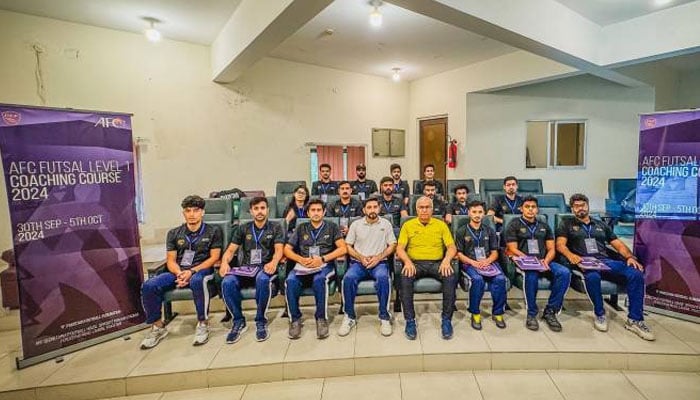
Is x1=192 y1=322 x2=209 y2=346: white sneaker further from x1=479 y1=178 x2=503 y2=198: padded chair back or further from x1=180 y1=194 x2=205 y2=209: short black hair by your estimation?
x1=479 y1=178 x2=503 y2=198: padded chair back

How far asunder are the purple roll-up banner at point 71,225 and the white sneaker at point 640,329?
390 centimetres

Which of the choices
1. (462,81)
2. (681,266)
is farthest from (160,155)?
(681,266)

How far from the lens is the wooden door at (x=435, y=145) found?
7.10 m

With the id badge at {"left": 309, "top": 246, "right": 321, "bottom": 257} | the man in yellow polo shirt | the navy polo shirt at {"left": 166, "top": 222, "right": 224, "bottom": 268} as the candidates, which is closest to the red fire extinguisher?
the man in yellow polo shirt

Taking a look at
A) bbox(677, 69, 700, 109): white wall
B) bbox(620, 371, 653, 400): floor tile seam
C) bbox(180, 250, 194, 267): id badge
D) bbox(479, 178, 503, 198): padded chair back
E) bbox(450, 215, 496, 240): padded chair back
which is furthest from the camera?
bbox(677, 69, 700, 109): white wall

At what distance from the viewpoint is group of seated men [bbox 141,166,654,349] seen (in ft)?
9.05

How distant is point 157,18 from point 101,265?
123 inches

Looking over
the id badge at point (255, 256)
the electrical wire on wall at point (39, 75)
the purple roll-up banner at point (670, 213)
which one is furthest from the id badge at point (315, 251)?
the electrical wire on wall at point (39, 75)

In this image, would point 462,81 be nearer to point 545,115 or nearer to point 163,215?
point 545,115

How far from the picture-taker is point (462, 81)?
21.4 ft

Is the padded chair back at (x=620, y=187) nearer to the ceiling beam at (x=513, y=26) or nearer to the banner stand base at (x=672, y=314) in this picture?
the ceiling beam at (x=513, y=26)

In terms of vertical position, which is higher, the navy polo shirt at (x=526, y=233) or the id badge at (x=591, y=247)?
the navy polo shirt at (x=526, y=233)

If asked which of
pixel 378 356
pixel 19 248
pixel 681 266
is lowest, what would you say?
pixel 378 356

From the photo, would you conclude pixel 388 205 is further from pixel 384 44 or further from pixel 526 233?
pixel 384 44
